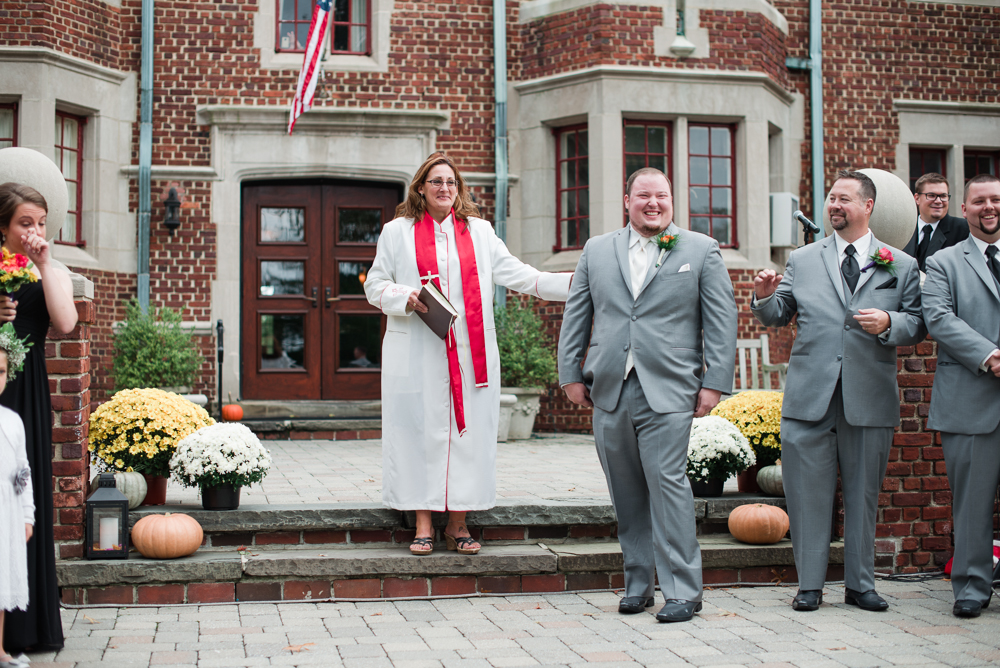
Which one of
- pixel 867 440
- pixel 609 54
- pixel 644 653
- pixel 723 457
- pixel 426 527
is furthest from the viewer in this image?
pixel 609 54

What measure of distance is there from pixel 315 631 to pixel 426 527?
897 millimetres

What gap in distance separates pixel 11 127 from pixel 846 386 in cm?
915

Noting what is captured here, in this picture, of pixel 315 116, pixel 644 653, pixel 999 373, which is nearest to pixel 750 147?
pixel 315 116

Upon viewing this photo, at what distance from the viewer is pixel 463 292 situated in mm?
5121

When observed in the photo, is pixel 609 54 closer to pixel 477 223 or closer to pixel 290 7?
pixel 290 7

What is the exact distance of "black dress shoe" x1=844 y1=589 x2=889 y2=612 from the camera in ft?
15.1

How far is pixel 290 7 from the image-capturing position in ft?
37.9

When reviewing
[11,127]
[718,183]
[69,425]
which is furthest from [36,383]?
[718,183]

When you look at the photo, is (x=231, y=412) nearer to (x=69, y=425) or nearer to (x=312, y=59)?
(x=312, y=59)

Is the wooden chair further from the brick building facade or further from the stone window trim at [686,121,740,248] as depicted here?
the stone window trim at [686,121,740,248]

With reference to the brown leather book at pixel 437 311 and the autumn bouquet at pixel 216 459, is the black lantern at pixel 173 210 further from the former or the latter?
the brown leather book at pixel 437 311

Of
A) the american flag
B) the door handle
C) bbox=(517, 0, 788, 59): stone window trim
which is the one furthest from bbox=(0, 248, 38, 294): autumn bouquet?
bbox=(517, 0, 788, 59): stone window trim

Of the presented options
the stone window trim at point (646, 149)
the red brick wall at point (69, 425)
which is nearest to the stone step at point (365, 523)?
the red brick wall at point (69, 425)

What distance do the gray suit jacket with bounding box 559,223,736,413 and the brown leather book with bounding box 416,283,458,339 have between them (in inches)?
27.8
